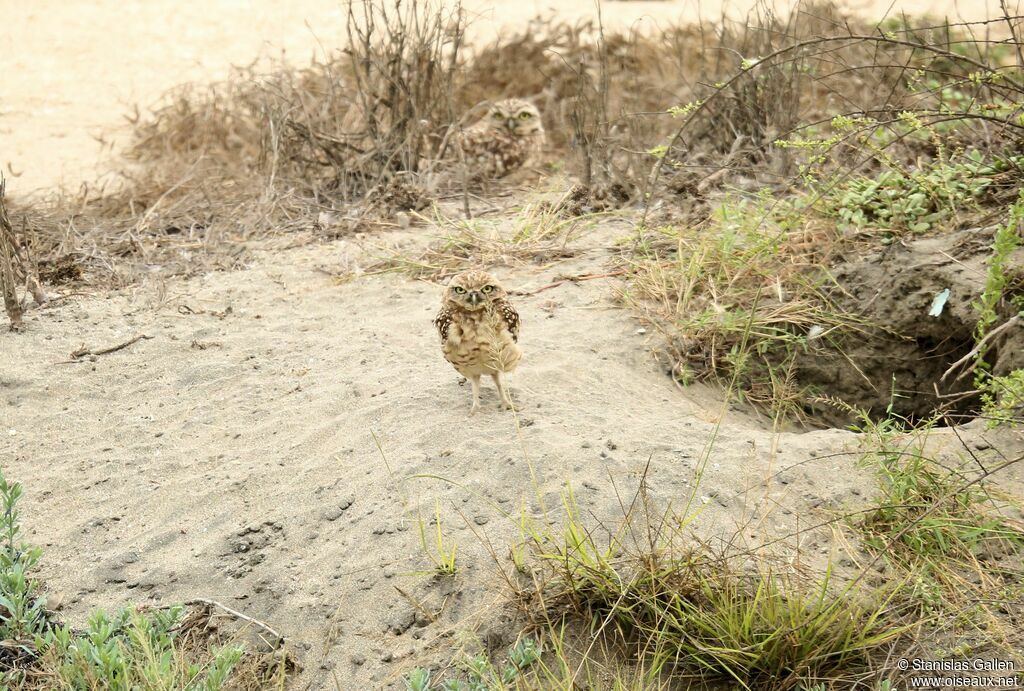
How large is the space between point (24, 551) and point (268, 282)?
10.2 ft

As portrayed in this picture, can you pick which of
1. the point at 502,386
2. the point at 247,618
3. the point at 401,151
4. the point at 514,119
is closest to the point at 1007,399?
the point at 502,386

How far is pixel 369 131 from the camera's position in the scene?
7.96 m

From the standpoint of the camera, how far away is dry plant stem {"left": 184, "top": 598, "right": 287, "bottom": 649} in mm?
3566

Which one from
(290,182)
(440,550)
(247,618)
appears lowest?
(247,618)

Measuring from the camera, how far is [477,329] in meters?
4.59

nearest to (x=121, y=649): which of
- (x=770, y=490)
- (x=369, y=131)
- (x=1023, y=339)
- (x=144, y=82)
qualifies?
(x=770, y=490)

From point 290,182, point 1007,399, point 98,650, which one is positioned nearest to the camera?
point 98,650

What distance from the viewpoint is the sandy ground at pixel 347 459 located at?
12.3ft

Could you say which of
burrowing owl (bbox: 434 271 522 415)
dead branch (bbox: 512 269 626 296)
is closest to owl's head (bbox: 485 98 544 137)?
dead branch (bbox: 512 269 626 296)

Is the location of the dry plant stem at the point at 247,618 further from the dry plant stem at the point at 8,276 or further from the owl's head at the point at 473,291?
the dry plant stem at the point at 8,276

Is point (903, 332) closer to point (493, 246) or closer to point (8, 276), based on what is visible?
point (493, 246)

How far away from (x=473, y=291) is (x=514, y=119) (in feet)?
15.0

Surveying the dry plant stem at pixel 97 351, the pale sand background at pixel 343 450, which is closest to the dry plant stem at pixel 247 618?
the pale sand background at pixel 343 450

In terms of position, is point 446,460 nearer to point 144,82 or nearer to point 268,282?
point 268,282
